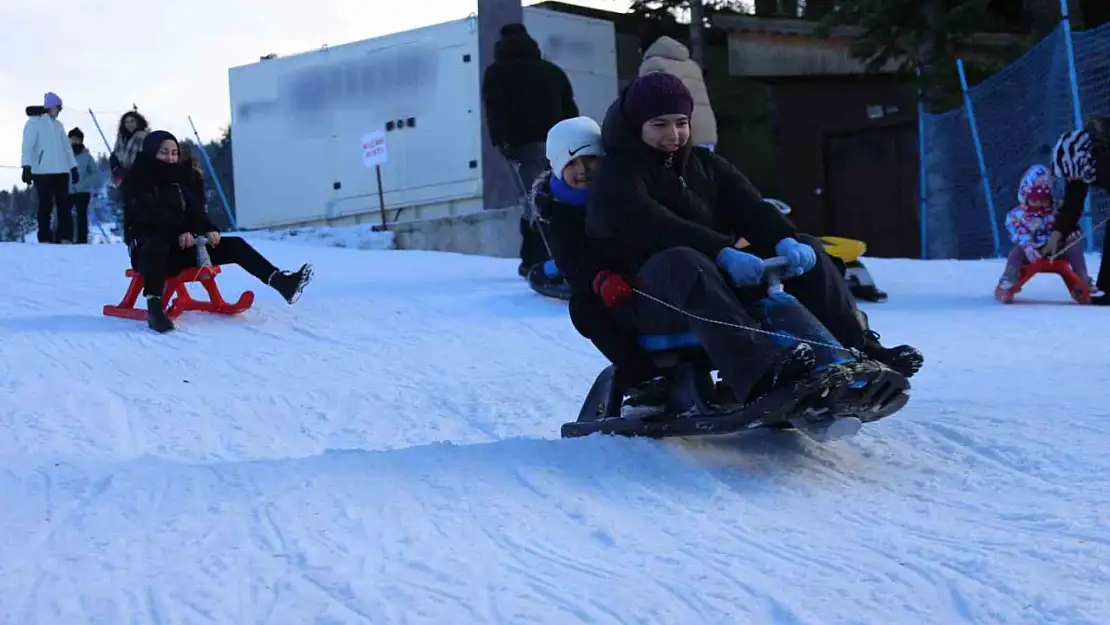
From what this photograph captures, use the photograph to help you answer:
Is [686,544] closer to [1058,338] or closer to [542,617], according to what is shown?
[542,617]

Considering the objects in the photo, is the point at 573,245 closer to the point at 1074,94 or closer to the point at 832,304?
the point at 832,304

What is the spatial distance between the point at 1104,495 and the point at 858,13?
1079 cm

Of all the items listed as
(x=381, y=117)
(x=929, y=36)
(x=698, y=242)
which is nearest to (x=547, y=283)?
(x=698, y=242)

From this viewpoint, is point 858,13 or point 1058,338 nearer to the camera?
point 1058,338

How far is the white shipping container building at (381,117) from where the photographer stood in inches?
619

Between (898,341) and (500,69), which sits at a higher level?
(500,69)

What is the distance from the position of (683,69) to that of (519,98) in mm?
1218

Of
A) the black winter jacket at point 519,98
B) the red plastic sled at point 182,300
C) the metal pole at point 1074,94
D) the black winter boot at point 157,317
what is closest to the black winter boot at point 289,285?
the red plastic sled at point 182,300

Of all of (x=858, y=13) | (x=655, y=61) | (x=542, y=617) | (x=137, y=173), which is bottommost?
(x=542, y=617)

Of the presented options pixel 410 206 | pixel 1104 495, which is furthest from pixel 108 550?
pixel 410 206

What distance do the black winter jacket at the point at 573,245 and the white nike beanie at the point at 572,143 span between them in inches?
4.4

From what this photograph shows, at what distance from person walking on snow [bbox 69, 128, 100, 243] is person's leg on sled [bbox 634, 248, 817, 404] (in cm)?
1105

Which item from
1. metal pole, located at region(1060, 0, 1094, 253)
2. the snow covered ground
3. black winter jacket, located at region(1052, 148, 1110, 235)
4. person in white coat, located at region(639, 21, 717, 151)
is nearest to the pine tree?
metal pole, located at region(1060, 0, 1094, 253)

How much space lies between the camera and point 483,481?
11.9 ft
